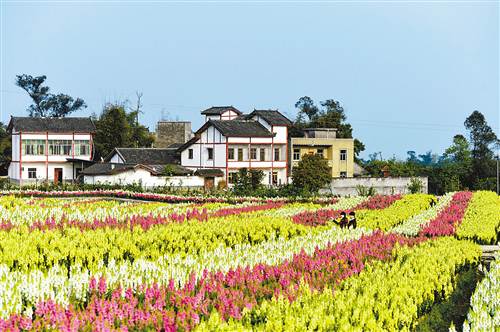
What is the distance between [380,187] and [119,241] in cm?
3673

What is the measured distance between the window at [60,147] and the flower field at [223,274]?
40634 mm

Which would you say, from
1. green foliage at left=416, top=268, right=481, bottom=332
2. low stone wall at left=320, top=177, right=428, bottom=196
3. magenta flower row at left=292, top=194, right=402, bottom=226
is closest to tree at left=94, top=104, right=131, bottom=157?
low stone wall at left=320, top=177, right=428, bottom=196

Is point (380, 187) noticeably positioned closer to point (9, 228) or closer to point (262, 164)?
point (262, 164)

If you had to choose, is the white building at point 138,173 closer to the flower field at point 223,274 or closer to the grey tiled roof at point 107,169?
the grey tiled roof at point 107,169

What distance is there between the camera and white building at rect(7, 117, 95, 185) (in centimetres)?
5619

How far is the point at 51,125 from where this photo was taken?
5778cm


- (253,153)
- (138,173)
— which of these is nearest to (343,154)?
(253,153)

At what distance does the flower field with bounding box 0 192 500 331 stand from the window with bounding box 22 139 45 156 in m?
40.3

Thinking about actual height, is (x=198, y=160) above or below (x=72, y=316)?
above

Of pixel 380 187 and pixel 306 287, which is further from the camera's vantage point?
pixel 380 187

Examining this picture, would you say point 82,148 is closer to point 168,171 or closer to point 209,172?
point 168,171

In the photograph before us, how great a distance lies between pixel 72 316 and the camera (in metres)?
7.53

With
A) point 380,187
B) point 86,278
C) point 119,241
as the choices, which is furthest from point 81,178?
point 86,278

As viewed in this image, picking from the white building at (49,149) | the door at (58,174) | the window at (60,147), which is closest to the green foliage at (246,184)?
the white building at (49,149)
